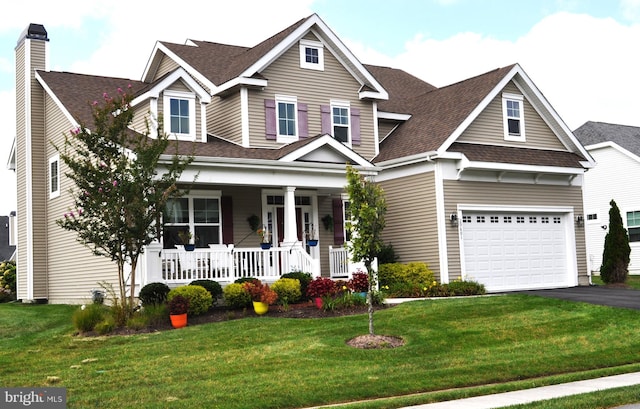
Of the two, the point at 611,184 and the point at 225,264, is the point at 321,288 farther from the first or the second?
the point at 611,184

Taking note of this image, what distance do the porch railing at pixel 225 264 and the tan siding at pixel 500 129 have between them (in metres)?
7.10

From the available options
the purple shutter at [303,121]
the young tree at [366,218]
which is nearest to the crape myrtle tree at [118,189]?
the young tree at [366,218]

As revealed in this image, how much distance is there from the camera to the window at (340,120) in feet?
80.4

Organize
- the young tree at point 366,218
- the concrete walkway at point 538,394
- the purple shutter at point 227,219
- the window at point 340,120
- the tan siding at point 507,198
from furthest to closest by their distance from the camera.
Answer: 1. the window at point 340,120
2. the tan siding at point 507,198
3. the purple shutter at point 227,219
4. the young tree at point 366,218
5. the concrete walkway at point 538,394

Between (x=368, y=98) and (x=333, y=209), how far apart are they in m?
3.86

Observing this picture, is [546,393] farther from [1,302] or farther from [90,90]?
[1,302]

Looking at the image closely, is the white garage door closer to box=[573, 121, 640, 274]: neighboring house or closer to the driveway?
the driveway

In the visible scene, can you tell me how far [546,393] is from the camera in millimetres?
10273

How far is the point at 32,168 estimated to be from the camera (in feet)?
81.6

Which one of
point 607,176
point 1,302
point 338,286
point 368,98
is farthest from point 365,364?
point 607,176

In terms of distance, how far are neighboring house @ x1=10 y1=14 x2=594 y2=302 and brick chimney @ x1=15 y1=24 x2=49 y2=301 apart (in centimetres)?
5

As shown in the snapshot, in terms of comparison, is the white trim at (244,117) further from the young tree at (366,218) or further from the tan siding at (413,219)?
the young tree at (366,218)

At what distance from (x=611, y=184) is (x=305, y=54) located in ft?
59.9

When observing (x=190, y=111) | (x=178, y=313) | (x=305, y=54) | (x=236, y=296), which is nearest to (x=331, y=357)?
(x=178, y=313)
